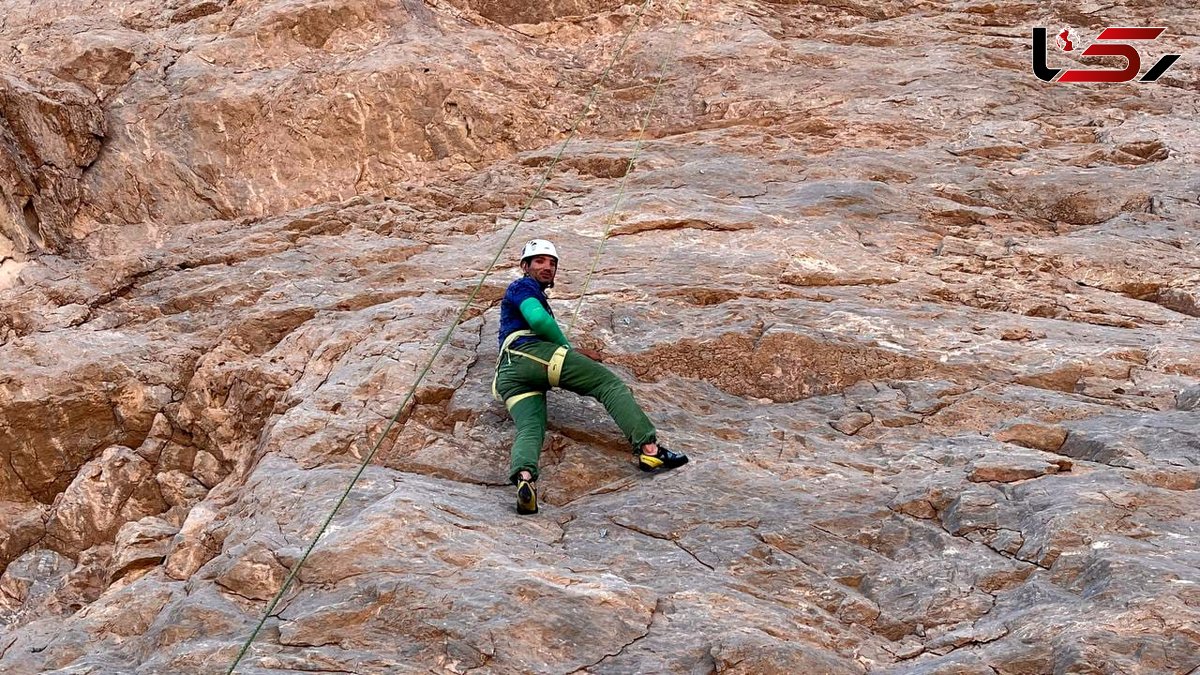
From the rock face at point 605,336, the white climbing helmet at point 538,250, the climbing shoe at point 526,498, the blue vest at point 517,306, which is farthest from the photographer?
the white climbing helmet at point 538,250

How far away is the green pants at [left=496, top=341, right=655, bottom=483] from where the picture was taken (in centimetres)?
616

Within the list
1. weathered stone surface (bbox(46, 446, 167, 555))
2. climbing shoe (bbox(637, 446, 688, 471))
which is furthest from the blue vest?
weathered stone surface (bbox(46, 446, 167, 555))

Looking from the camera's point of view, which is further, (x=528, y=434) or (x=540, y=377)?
(x=540, y=377)

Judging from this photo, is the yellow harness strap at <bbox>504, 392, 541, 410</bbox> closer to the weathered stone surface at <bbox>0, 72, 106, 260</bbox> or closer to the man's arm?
the man's arm

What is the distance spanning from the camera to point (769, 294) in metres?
8.11

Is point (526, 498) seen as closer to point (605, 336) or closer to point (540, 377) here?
point (540, 377)

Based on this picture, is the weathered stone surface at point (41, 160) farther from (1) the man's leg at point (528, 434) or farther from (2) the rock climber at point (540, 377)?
(1) the man's leg at point (528, 434)

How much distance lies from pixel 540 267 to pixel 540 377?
77 centimetres

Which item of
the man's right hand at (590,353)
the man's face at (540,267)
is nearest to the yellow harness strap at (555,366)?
the man's right hand at (590,353)

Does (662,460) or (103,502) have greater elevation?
(662,460)

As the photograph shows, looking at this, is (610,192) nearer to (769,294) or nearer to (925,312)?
(769,294)

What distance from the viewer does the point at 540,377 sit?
6352 mm

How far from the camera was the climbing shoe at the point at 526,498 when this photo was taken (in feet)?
18.9

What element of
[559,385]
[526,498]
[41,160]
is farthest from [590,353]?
[41,160]
